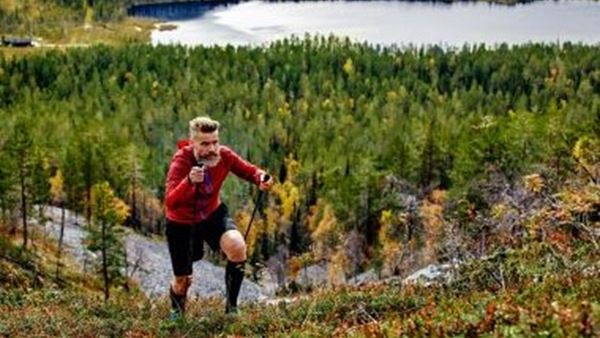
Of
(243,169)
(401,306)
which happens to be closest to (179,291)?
(243,169)

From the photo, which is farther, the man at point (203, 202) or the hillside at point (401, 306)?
the man at point (203, 202)

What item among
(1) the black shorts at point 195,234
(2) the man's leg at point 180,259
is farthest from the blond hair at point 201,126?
(2) the man's leg at point 180,259

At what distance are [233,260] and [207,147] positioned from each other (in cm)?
189

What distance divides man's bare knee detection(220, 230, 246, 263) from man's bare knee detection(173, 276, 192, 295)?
3.75 feet

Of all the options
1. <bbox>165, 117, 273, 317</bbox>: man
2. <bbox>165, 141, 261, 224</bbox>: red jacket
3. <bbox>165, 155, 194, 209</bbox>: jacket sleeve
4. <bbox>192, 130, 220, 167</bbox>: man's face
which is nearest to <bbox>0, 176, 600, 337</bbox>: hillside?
<bbox>165, 117, 273, 317</bbox>: man

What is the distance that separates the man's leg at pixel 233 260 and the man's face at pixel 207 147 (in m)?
1.17

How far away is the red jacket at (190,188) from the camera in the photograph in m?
12.7

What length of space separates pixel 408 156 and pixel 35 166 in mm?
40084

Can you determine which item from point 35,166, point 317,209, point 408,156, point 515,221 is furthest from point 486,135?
point 515,221

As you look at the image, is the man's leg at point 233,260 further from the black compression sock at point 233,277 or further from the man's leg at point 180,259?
the man's leg at point 180,259

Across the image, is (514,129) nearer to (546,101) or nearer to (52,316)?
(546,101)

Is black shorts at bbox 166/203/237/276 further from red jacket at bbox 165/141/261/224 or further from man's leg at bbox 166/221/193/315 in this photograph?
red jacket at bbox 165/141/261/224

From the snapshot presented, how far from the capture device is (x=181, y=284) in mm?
13898

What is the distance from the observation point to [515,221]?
50.5 feet
